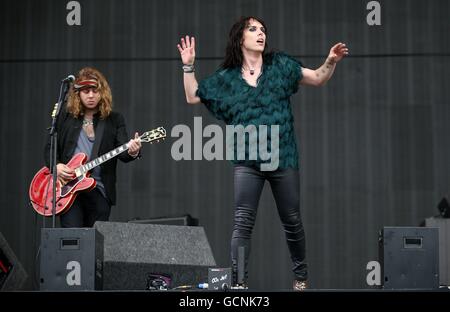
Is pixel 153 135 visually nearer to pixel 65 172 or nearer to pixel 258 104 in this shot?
pixel 65 172

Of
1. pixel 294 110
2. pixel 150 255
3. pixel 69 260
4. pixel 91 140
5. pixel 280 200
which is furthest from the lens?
pixel 294 110

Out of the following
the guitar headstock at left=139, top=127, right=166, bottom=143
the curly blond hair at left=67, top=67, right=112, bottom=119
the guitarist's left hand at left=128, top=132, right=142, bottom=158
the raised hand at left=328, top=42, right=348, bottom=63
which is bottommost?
the guitarist's left hand at left=128, top=132, right=142, bottom=158

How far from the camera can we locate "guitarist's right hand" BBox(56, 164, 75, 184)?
6.75 metres

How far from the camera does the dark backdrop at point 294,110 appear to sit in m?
8.72

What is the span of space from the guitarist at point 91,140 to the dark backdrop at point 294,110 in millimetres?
2007

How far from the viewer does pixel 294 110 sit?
353 inches

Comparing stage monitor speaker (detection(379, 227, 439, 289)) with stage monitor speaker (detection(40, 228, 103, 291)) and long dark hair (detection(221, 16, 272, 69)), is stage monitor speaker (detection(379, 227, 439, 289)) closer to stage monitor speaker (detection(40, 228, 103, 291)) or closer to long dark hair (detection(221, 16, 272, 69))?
long dark hair (detection(221, 16, 272, 69))

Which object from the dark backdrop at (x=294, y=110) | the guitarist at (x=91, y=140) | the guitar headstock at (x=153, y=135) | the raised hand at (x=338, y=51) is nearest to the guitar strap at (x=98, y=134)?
the guitarist at (x=91, y=140)

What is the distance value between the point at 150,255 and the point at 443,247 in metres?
2.17

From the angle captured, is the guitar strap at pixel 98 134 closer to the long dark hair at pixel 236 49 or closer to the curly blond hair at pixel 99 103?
the curly blond hair at pixel 99 103

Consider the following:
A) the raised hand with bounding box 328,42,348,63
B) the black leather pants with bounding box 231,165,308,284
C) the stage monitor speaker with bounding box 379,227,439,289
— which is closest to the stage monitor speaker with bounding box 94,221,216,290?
the black leather pants with bounding box 231,165,308,284

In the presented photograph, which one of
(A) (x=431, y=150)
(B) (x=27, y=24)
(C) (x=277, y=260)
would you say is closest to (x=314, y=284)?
(C) (x=277, y=260)

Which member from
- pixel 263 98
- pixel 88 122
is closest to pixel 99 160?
pixel 88 122

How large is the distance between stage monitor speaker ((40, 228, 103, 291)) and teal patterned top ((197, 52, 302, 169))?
0.98 m
